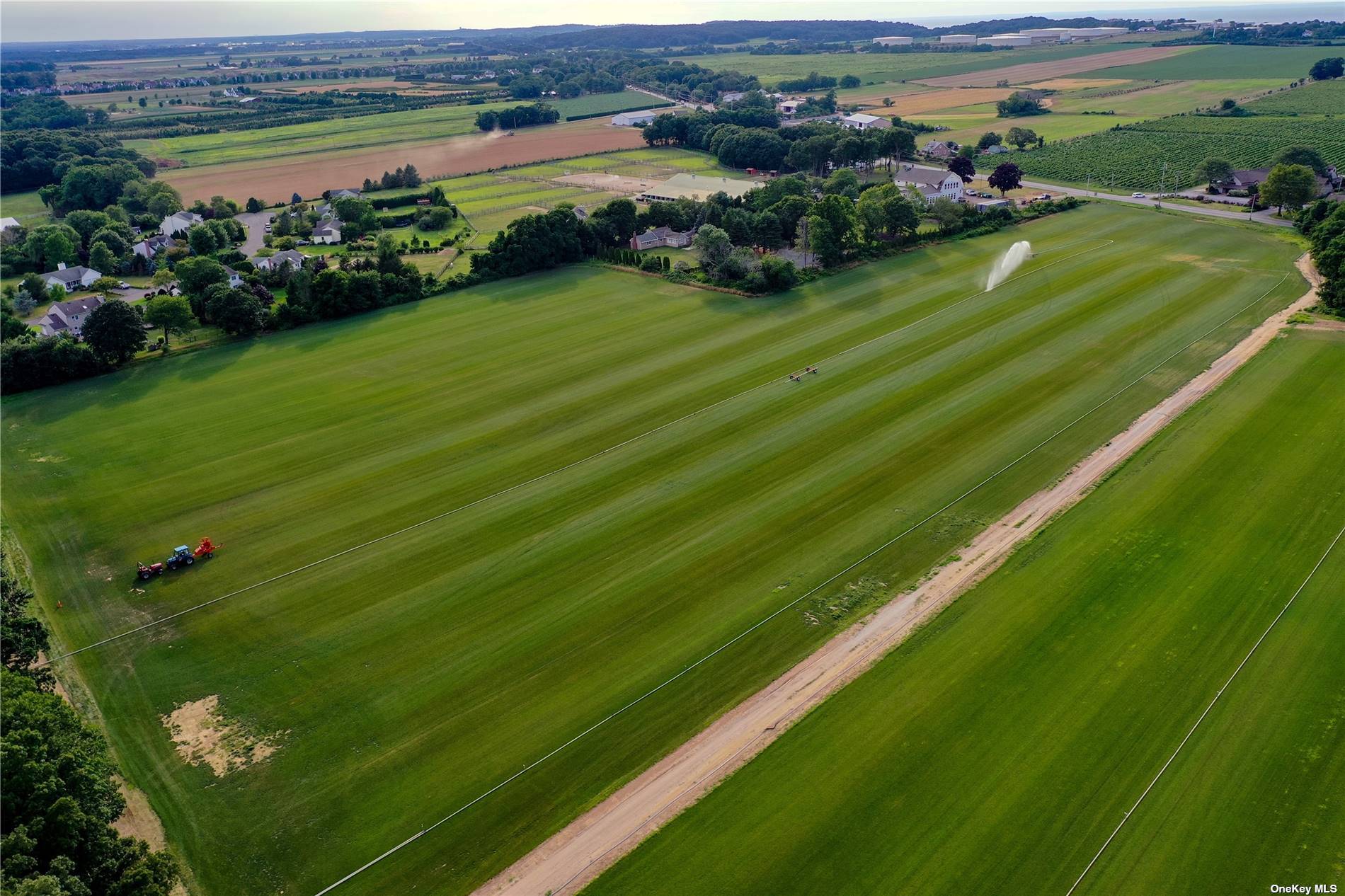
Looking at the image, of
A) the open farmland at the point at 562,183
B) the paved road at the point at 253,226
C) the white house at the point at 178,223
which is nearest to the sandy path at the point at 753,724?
the open farmland at the point at 562,183

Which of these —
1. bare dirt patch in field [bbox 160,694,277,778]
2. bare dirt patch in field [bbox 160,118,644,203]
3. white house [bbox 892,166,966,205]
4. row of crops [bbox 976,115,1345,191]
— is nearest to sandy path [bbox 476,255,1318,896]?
bare dirt patch in field [bbox 160,694,277,778]

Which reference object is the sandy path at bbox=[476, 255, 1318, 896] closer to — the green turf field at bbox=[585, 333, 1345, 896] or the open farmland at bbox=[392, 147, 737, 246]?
the green turf field at bbox=[585, 333, 1345, 896]

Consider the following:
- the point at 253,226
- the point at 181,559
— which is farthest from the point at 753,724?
the point at 253,226

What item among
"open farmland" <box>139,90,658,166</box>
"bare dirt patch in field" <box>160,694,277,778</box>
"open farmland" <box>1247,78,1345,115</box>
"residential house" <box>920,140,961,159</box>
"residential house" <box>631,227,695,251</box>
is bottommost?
"open farmland" <box>139,90,658,166</box>

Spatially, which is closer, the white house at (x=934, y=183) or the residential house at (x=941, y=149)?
the white house at (x=934, y=183)

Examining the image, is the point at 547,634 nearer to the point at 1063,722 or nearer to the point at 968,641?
the point at 968,641

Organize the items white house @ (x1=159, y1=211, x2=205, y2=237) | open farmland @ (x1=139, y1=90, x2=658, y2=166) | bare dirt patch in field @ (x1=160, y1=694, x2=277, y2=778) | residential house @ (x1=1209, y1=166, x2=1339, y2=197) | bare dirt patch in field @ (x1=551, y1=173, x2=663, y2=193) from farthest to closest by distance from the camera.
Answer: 1. open farmland @ (x1=139, y1=90, x2=658, y2=166)
2. bare dirt patch in field @ (x1=551, y1=173, x2=663, y2=193)
3. white house @ (x1=159, y1=211, x2=205, y2=237)
4. residential house @ (x1=1209, y1=166, x2=1339, y2=197)
5. bare dirt patch in field @ (x1=160, y1=694, x2=277, y2=778)

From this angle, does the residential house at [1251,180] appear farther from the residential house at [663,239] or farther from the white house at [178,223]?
the white house at [178,223]
